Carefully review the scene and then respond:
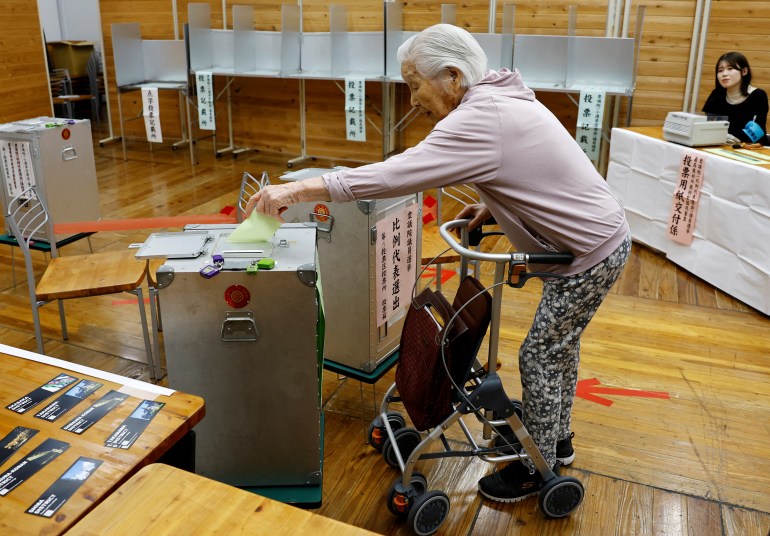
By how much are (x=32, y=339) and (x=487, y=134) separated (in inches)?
96.3

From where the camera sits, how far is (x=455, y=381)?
71.1 inches

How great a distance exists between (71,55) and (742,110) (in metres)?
7.15

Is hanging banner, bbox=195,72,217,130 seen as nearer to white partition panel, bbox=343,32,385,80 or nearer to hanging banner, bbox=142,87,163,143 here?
hanging banner, bbox=142,87,163,143

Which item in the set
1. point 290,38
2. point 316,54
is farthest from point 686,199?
point 290,38

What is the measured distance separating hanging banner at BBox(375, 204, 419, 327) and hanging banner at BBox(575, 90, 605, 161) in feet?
10.2

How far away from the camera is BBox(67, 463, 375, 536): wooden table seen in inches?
43.1

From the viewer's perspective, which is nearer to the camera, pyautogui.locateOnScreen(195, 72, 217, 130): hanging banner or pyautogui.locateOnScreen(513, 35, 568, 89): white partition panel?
pyautogui.locateOnScreen(513, 35, 568, 89): white partition panel

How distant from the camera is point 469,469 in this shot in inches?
88.1

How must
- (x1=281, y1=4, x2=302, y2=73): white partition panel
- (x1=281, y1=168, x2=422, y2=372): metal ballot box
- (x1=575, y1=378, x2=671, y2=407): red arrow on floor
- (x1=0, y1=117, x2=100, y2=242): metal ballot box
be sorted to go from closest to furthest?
1. (x1=281, y1=168, x2=422, y2=372): metal ballot box
2. (x1=575, y1=378, x2=671, y2=407): red arrow on floor
3. (x1=0, y1=117, x2=100, y2=242): metal ballot box
4. (x1=281, y1=4, x2=302, y2=73): white partition panel

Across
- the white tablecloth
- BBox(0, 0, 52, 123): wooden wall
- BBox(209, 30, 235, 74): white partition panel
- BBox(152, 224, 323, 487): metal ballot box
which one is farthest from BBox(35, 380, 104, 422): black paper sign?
BBox(0, 0, 52, 123): wooden wall

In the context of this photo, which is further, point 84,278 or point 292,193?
point 84,278

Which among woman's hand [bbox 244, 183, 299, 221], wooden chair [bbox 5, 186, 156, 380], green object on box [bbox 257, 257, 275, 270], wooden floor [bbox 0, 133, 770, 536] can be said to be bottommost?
wooden floor [bbox 0, 133, 770, 536]

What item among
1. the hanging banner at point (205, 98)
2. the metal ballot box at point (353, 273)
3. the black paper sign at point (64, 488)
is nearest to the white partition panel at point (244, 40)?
the hanging banner at point (205, 98)

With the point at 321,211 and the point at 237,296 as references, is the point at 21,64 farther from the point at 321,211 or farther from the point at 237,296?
the point at 237,296
